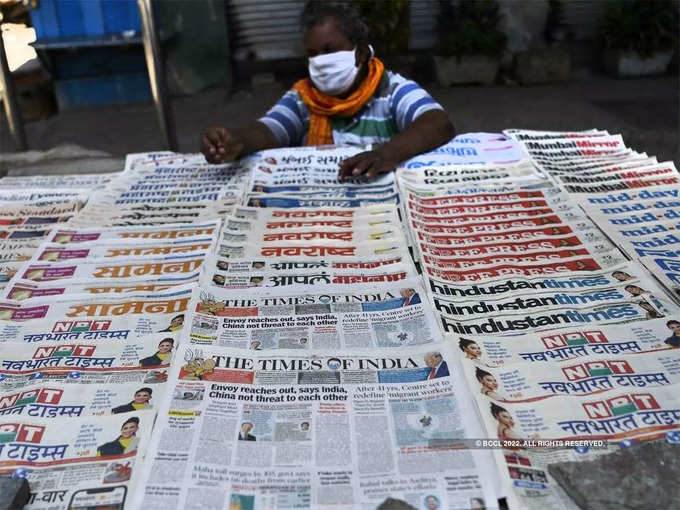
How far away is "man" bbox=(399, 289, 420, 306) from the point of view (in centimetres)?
137

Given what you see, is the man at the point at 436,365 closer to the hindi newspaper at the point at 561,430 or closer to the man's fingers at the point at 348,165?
the hindi newspaper at the point at 561,430

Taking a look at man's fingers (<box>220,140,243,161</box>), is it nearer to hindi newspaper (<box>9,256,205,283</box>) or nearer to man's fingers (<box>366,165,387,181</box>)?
man's fingers (<box>366,165,387,181</box>)

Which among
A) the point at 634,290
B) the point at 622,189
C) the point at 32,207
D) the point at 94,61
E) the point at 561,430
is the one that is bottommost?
the point at 561,430

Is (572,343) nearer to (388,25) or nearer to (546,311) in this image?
(546,311)

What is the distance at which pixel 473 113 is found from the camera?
436 centimetres

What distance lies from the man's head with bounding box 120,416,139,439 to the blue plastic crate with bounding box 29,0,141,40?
4.15 meters

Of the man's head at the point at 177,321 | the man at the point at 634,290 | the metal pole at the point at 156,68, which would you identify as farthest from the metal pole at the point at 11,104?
the man at the point at 634,290

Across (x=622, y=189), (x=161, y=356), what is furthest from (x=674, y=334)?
(x=161, y=356)

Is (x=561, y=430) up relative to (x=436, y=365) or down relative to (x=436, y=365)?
down

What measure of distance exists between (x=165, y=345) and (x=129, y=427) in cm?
24

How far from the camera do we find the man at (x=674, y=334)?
3.86 feet

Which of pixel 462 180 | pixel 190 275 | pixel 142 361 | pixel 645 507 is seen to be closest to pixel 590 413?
pixel 645 507

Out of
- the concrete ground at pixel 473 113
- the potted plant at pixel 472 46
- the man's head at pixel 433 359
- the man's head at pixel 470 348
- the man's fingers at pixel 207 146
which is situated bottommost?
the man's head at pixel 433 359

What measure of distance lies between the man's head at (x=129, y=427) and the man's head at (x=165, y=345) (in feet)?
0.65
